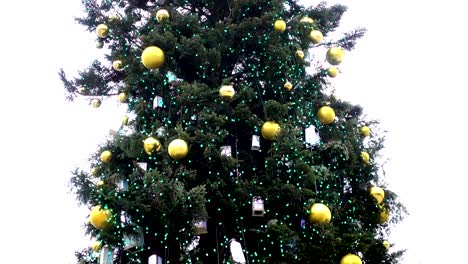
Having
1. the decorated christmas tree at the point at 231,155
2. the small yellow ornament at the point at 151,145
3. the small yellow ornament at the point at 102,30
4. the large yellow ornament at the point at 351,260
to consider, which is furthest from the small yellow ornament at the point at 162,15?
the large yellow ornament at the point at 351,260

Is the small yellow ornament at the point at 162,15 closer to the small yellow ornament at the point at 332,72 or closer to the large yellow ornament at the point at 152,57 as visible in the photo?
the large yellow ornament at the point at 152,57

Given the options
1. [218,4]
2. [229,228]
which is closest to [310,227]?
[229,228]

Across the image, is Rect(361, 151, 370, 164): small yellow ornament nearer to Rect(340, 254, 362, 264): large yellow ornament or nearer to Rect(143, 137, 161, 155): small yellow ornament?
Rect(340, 254, 362, 264): large yellow ornament

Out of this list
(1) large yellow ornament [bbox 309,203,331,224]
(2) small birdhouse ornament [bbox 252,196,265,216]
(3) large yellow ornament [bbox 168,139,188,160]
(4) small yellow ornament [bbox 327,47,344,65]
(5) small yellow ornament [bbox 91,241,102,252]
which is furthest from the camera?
(4) small yellow ornament [bbox 327,47,344,65]

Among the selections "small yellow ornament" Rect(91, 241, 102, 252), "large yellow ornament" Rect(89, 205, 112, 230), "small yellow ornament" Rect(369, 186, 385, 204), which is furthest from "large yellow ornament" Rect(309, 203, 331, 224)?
"small yellow ornament" Rect(91, 241, 102, 252)

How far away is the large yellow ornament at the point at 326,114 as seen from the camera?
5266 mm

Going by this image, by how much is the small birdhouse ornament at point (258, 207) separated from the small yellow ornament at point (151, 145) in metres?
1.14

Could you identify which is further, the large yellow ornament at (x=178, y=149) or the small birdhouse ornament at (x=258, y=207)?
the small birdhouse ornament at (x=258, y=207)

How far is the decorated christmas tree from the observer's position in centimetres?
420

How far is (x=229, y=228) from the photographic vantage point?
15.6 feet

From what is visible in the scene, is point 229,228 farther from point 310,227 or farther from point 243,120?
point 243,120

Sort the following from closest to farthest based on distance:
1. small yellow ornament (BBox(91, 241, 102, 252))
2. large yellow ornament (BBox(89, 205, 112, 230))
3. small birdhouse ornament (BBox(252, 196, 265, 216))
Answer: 1. large yellow ornament (BBox(89, 205, 112, 230))
2. small birdhouse ornament (BBox(252, 196, 265, 216))
3. small yellow ornament (BBox(91, 241, 102, 252))

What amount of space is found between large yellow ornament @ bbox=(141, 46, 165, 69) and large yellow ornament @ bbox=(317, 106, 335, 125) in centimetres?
198

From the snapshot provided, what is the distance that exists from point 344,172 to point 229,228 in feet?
5.22
